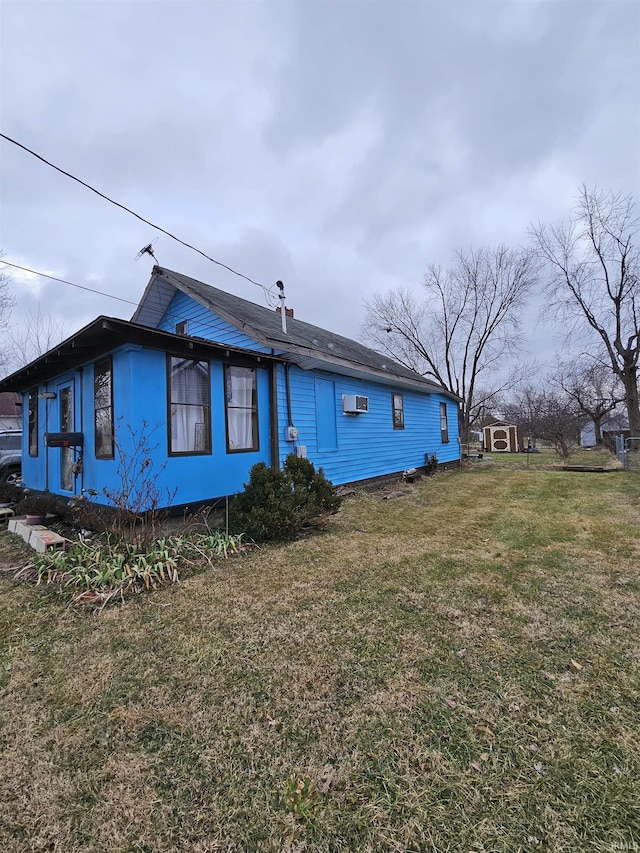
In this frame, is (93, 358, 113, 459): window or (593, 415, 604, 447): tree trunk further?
(593, 415, 604, 447): tree trunk

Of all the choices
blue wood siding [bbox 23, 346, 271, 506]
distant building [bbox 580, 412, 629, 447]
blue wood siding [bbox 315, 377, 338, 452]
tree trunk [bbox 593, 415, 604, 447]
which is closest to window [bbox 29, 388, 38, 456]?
blue wood siding [bbox 23, 346, 271, 506]

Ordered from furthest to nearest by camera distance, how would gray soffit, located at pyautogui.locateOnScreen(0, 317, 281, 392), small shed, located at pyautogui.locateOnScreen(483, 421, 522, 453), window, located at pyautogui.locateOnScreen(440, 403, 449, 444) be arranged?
small shed, located at pyautogui.locateOnScreen(483, 421, 522, 453)
window, located at pyautogui.locateOnScreen(440, 403, 449, 444)
gray soffit, located at pyautogui.locateOnScreen(0, 317, 281, 392)

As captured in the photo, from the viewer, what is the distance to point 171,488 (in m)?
5.25

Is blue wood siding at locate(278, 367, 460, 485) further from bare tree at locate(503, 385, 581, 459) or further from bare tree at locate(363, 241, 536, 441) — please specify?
bare tree at locate(363, 241, 536, 441)

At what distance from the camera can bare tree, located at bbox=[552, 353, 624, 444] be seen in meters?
20.7

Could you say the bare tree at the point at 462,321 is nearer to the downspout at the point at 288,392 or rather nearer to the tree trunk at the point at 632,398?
the tree trunk at the point at 632,398

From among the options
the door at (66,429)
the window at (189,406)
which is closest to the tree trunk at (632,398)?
the window at (189,406)

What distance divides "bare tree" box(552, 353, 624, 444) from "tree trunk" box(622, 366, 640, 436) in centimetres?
171

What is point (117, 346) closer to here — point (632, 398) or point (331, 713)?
point (331, 713)

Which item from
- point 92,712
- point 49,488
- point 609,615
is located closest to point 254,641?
point 92,712

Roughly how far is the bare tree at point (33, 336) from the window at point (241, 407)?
19.7 meters

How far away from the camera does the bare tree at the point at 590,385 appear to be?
20719mm

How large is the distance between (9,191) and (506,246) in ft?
77.4

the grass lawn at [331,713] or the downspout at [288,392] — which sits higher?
the downspout at [288,392]
